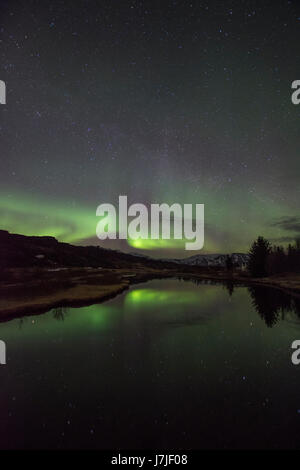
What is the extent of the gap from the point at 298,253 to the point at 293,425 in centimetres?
12408

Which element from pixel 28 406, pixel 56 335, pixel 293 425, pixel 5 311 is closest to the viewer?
pixel 293 425

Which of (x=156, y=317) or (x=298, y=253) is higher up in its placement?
(x=298, y=253)

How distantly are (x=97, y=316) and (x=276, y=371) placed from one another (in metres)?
17.4

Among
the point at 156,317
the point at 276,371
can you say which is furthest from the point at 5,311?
the point at 276,371

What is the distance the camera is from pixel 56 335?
18266mm

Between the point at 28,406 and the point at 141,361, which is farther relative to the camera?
the point at 141,361
